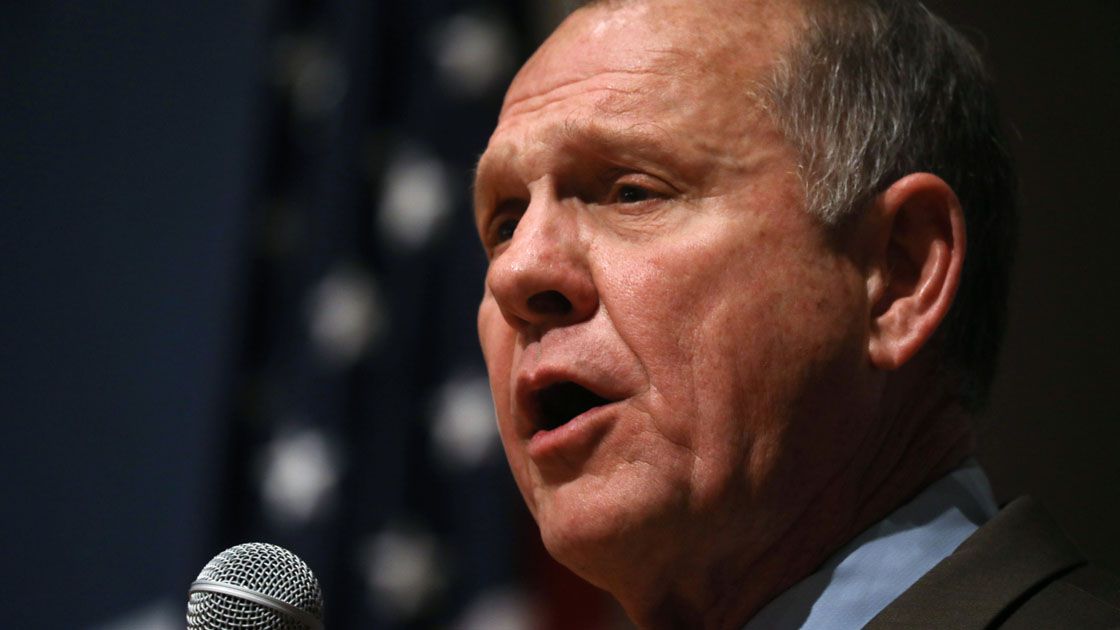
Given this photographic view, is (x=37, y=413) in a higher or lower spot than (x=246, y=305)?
lower

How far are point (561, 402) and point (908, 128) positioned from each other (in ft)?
1.95

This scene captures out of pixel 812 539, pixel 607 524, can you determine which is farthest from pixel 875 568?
pixel 607 524

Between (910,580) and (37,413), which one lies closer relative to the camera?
(910,580)

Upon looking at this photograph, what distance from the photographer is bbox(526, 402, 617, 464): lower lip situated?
53.9 inches

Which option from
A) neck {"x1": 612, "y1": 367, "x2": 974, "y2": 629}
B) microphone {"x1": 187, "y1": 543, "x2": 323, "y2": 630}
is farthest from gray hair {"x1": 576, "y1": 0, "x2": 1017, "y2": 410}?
microphone {"x1": 187, "y1": 543, "x2": 323, "y2": 630}

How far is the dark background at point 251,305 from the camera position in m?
2.95

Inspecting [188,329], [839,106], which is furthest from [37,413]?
[839,106]

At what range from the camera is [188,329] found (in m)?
3.35

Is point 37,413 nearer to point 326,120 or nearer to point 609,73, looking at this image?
point 326,120

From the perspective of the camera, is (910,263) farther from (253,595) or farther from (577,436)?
(253,595)

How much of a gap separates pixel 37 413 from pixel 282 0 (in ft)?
4.60

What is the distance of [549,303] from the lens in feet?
4.73

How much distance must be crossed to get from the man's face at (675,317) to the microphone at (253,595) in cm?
36

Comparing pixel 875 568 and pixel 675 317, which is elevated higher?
pixel 675 317
